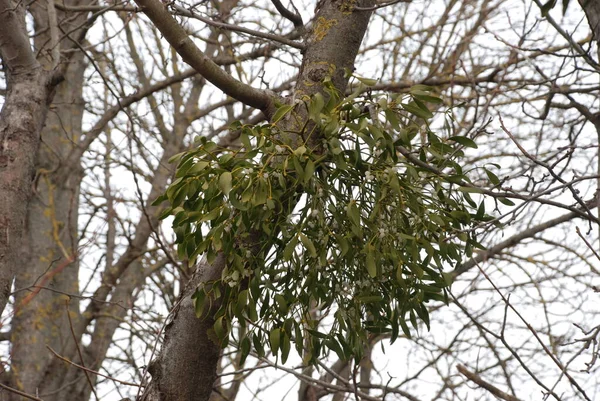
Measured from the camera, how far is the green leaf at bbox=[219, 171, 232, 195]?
1767mm

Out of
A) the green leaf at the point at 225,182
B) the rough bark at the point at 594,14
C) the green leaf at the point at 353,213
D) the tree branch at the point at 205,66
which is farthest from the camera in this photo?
the tree branch at the point at 205,66

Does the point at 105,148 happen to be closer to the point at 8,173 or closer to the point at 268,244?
the point at 8,173

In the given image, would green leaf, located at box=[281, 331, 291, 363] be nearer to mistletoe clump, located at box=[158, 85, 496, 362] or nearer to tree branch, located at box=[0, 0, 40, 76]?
mistletoe clump, located at box=[158, 85, 496, 362]

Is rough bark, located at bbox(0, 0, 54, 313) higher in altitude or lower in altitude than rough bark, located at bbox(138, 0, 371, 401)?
higher

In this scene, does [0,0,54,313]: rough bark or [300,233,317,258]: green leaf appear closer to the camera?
[300,233,317,258]: green leaf

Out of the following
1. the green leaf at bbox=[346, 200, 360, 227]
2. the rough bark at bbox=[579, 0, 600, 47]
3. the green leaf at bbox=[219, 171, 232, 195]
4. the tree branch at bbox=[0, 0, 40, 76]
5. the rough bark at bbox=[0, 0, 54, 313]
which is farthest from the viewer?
the tree branch at bbox=[0, 0, 40, 76]

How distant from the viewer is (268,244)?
6.50 ft

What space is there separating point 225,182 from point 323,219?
0.32 meters

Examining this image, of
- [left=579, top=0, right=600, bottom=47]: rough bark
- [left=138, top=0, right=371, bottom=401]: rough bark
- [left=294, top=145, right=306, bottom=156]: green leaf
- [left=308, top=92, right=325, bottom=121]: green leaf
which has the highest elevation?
[left=579, top=0, right=600, bottom=47]: rough bark

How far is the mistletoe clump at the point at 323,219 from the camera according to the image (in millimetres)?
1892

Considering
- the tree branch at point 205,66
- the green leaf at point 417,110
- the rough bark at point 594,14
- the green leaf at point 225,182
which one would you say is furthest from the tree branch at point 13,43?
the rough bark at point 594,14

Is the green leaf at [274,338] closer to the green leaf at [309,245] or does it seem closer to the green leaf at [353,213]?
the green leaf at [309,245]

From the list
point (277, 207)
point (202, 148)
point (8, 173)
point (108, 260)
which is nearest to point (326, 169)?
point (277, 207)

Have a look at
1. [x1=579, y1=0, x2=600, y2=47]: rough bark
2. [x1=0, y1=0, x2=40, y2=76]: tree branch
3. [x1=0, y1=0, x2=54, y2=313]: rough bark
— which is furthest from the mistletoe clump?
[x1=0, y1=0, x2=40, y2=76]: tree branch
